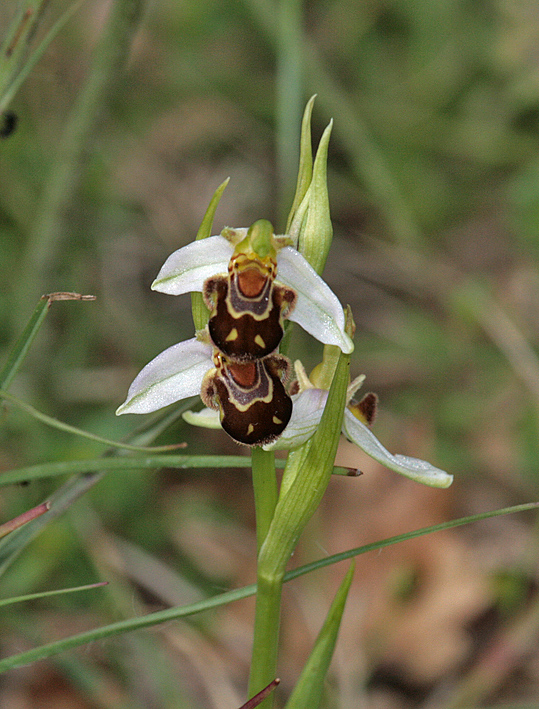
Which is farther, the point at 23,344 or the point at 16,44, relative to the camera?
the point at 16,44

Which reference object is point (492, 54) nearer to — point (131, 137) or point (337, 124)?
point (337, 124)

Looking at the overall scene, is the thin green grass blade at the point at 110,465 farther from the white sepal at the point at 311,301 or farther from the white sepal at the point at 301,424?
the white sepal at the point at 311,301

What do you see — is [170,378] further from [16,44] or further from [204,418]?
[16,44]

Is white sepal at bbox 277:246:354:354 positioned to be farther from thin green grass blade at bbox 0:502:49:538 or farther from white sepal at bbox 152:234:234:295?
thin green grass blade at bbox 0:502:49:538

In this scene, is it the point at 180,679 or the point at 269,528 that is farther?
the point at 180,679

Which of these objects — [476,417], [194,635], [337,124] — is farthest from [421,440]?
[337,124]

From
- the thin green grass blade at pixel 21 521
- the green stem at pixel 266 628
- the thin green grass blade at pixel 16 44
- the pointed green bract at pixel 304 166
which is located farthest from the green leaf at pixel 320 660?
the thin green grass blade at pixel 16 44

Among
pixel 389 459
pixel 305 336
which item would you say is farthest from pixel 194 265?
pixel 305 336
